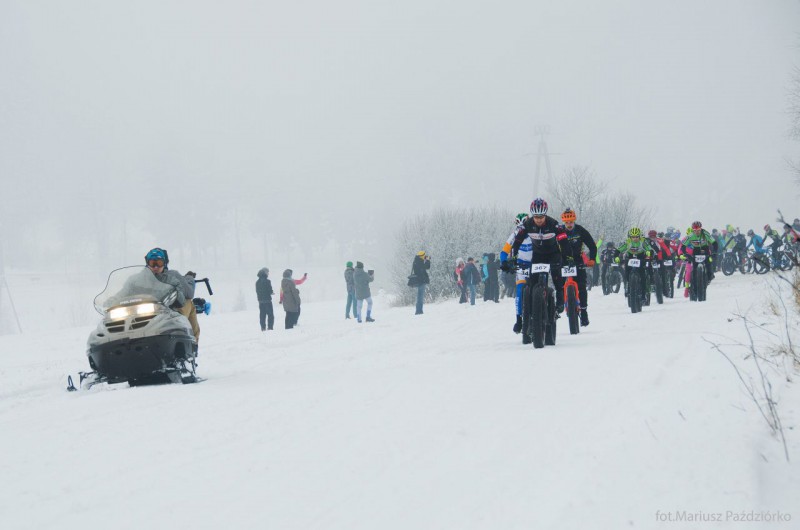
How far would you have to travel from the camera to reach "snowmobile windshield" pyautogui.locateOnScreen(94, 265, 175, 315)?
8.52 m

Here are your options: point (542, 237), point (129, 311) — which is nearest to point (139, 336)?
point (129, 311)

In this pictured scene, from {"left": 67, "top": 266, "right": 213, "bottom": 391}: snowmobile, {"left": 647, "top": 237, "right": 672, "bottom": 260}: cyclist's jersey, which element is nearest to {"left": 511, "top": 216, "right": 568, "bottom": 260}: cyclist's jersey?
{"left": 67, "top": 266, "right": 213, "bottom": 391}: snowmobile

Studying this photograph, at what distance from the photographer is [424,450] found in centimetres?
445

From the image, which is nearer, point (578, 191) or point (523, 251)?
point (523, 251)

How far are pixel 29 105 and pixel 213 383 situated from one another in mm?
117760

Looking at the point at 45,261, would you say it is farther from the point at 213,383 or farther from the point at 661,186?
the point at 661,186

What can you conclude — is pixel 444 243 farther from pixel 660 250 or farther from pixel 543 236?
pixel 543 236

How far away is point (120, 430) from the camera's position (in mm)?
5547

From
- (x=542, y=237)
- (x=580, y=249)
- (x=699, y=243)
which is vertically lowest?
(x=699, y=243)

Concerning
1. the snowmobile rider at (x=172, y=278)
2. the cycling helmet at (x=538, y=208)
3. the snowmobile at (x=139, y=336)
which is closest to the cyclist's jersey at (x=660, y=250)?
the cycling helmet at (x=538, y=208)

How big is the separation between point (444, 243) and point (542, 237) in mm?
24869

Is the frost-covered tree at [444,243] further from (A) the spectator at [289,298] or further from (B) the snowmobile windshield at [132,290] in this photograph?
(B) the snowmobile windshield at [132,290]

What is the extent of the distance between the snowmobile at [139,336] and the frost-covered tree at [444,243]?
82.3ft

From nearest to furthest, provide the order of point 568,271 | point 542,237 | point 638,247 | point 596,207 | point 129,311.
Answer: point 129,311
point 542,237
point 568,271
point 638,247
point 596,207
